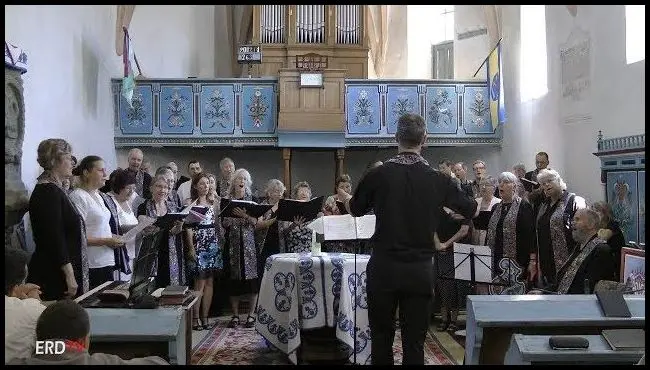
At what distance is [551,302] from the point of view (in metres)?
3.64

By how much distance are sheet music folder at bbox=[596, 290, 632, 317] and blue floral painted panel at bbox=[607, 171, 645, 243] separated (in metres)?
3.47

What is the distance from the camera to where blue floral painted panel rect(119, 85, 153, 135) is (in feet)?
37.0

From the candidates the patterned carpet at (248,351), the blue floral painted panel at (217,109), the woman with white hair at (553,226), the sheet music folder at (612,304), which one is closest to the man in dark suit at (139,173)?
the patterned carpet at (248,351)

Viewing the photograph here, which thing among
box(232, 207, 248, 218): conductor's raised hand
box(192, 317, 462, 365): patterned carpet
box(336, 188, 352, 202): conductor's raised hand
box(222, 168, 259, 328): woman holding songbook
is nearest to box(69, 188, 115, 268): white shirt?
box(192, 317, 462, 365): patterned carpet

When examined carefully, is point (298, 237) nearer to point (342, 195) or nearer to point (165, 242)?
point (342, 195)

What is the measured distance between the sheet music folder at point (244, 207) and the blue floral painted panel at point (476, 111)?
627 centimetres

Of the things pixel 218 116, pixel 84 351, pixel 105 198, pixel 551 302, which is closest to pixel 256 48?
pixel 218 116

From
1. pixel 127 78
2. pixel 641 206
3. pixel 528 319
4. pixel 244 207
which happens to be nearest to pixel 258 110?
pixel 127 78

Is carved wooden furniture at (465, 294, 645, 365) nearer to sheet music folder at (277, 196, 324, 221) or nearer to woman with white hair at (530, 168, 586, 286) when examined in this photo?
woman with white hair at (530, 168, 586, 286)

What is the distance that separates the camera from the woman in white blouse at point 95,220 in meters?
5.04

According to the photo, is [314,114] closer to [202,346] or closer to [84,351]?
[202,346]

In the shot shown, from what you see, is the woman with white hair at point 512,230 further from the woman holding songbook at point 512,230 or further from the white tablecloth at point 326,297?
the white tablecloth at point 326,297

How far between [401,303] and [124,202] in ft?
11.2

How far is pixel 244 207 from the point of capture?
6.23m
